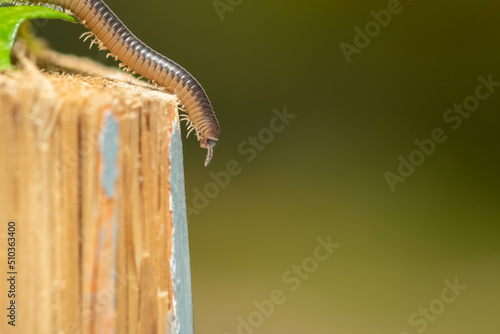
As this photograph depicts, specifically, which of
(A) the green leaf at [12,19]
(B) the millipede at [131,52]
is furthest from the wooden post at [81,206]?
(B) the millipede at [131,52]

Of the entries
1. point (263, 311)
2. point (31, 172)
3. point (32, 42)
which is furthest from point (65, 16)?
point (263, 311)

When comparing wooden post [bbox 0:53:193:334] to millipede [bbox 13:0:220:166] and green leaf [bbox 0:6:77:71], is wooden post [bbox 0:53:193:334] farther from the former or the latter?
millipede [bbox 13:0:220:166]

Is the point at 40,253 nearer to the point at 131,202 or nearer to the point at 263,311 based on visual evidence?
the point at 131,202

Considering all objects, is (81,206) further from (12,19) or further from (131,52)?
(131,52)

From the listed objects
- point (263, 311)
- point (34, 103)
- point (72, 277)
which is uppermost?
point (34, 103)

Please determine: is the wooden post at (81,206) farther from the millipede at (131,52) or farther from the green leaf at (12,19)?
the millipede at (131,52)

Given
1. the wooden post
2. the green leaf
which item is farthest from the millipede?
the wooden post
